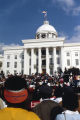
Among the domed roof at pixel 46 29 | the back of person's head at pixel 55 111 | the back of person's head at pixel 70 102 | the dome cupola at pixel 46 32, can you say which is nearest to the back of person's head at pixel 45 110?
the back of person's head at pixel 55 111

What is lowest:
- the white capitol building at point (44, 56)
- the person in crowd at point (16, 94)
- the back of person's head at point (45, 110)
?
the back of person's head at point (45, 110)

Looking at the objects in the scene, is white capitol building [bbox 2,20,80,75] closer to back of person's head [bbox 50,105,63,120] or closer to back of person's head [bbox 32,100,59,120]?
back of person's head [bbox 32,100,59,120]

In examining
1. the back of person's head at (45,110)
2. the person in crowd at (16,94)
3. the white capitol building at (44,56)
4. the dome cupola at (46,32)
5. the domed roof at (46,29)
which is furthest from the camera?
the domed roof at (46,29)

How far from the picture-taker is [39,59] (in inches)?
2121

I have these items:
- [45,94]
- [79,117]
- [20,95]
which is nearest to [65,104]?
[79,117]

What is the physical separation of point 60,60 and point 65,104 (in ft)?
165

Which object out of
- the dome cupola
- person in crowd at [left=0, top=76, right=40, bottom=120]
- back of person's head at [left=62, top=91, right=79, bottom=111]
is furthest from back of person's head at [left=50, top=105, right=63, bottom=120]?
the dome cupola

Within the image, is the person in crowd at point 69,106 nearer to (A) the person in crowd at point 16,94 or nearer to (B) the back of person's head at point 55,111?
(B) the back of person's head at point 55,111

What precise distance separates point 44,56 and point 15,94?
53667mm

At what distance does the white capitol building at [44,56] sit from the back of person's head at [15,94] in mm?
49467

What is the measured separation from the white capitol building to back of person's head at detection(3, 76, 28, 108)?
4947 cm

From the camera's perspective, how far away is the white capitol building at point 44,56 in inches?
2094

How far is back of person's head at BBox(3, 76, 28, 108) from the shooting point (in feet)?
7.32

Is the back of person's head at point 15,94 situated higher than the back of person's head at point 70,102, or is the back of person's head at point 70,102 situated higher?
the back of person's head at point 15,94
